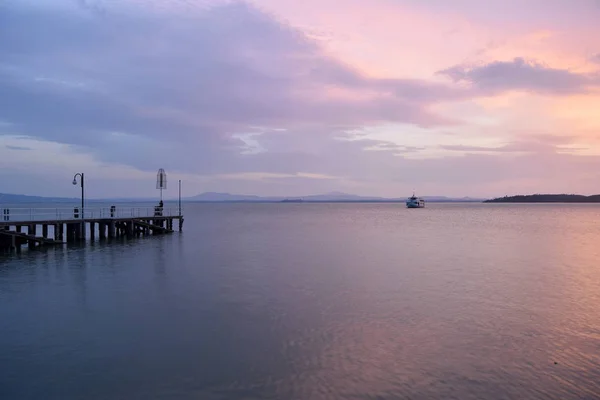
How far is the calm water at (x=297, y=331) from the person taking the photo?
32.1 ft

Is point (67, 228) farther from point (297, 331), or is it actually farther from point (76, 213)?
point (297, 331)

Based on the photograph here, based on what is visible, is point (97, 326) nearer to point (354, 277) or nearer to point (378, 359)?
point (378, 359)

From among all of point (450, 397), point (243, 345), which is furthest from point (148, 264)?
point (450, 397)

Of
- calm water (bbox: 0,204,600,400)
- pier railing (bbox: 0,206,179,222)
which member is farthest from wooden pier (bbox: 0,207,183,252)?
calm water (bbox: 0,204,600,400)

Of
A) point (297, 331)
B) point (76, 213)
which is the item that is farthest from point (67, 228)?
point (297, 331)

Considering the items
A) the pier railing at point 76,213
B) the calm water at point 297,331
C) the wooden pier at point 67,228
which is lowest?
the calm water at point 297,331

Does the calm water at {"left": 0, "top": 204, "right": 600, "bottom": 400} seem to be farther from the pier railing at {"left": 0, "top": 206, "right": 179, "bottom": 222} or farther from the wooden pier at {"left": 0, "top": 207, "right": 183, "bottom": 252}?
the pier railing at {"left": 0, "top": 206, "right": 179, "bottom": 222}

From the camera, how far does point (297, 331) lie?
539 inches

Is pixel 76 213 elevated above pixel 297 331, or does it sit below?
above

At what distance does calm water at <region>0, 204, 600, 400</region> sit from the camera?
9773 mm

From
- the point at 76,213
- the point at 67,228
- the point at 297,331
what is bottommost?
the point at 297,331

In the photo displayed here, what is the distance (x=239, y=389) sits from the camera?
31.3 ft

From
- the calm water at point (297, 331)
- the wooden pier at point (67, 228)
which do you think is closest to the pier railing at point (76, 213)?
the wooden pier at point (67, 228)

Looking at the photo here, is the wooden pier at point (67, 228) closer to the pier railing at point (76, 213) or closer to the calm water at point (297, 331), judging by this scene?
the pier railing at point (76, 213)
